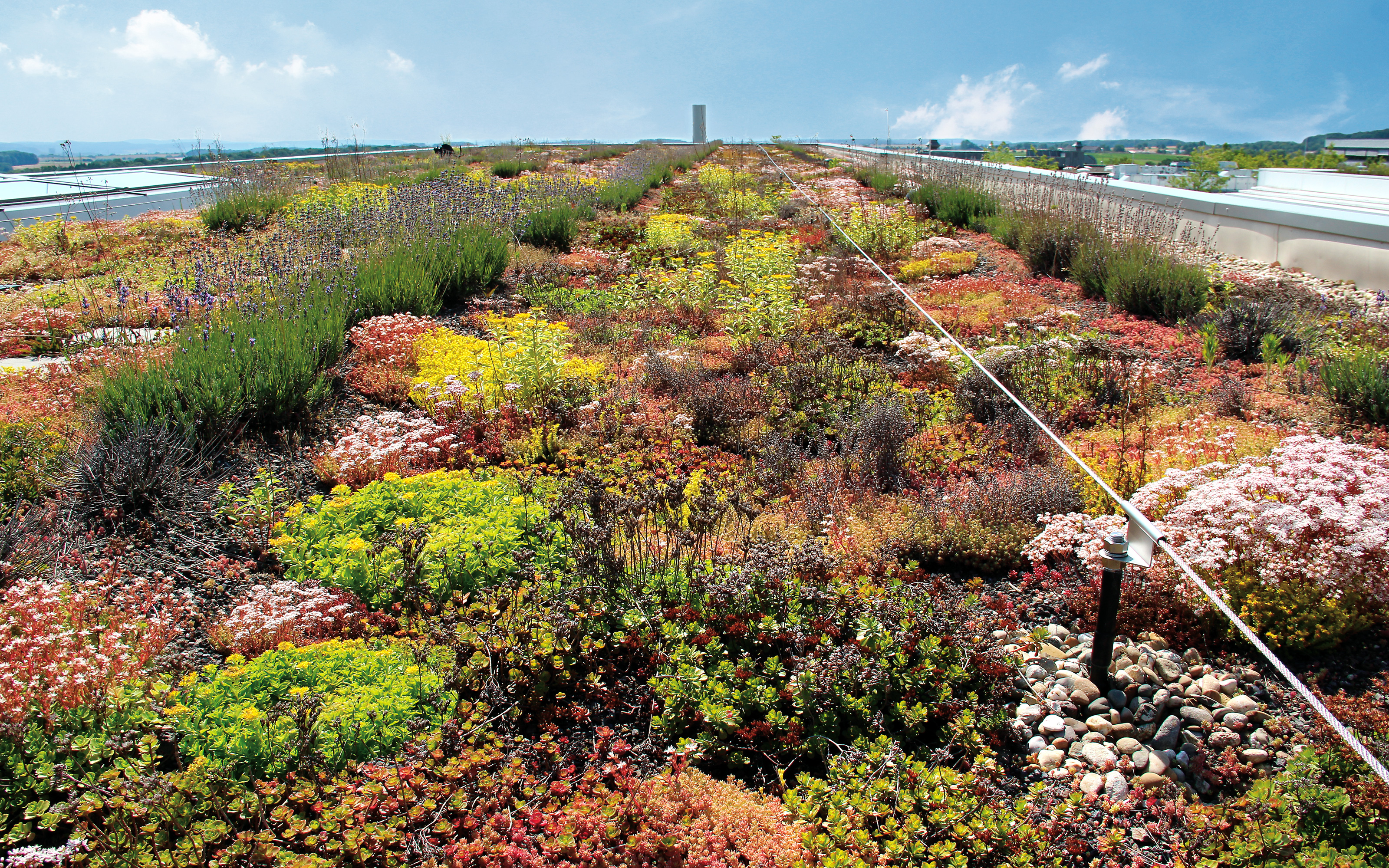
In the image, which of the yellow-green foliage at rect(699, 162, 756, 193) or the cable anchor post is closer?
the cable anchor post

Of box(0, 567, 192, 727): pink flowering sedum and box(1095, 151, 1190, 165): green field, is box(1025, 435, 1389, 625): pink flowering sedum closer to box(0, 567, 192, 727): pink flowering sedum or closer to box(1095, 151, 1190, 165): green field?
box(0, 567, 192, 727): pink flowering sedum

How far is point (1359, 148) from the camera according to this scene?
4266 centimetres

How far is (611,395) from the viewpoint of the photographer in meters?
5.64

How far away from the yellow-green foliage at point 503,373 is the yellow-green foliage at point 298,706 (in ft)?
9.26

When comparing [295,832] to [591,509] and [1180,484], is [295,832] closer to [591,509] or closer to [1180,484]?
[591,509]

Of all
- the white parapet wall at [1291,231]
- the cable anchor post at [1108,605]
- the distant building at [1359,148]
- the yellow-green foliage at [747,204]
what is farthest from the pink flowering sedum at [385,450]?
the distant building at [1359,148]

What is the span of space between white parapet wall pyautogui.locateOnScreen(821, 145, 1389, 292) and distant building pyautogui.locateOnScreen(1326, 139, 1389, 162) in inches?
1376

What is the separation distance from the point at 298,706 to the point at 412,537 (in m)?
1.22

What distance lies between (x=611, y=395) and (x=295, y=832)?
397 centimetres

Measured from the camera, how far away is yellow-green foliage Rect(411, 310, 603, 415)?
17.4 ft

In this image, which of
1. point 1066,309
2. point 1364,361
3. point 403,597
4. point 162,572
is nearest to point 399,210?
point 162,572

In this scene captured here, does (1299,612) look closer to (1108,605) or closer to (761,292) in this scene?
(1108,605)

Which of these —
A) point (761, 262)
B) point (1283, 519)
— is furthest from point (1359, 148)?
point (1283, 519)

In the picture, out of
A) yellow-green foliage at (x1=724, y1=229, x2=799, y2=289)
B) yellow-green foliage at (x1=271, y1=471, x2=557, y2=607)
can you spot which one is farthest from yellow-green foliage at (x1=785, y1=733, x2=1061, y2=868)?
yellow-green foliage at (x1=724, y1=229, x2=799, y2=289)
